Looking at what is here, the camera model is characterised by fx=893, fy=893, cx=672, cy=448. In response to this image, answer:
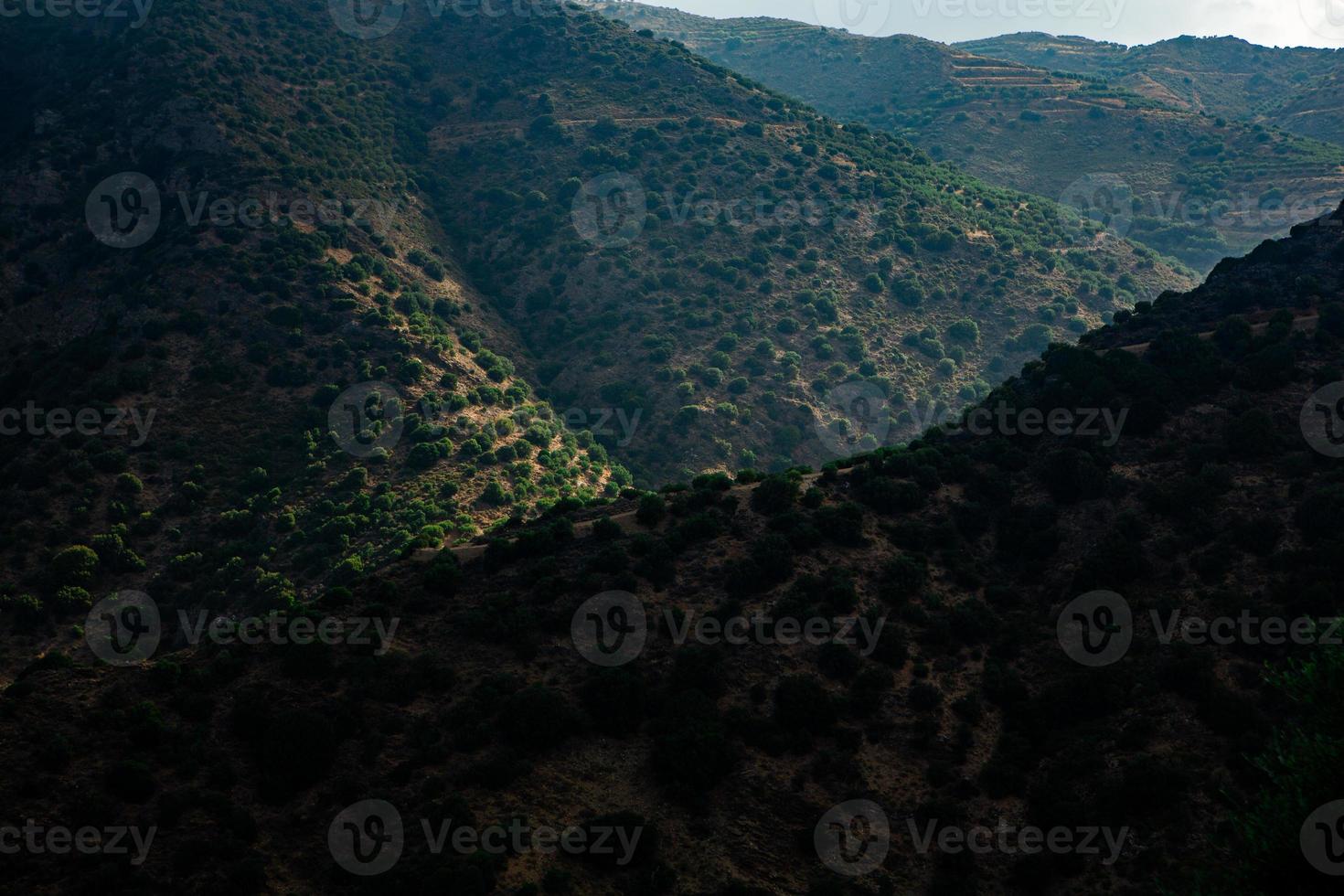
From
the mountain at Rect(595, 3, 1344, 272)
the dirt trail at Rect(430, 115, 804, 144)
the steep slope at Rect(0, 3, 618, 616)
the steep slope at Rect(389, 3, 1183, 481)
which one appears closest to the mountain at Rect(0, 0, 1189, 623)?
the steep slope at Rect(0, 3, 618, 616)

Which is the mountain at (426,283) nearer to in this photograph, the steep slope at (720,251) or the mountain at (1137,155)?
the steep slope at (720,251)

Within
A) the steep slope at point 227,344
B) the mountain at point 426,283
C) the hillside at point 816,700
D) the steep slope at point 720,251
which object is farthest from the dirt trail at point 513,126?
the hillside at point 816,700

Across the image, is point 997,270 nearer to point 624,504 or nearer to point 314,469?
point 624,504

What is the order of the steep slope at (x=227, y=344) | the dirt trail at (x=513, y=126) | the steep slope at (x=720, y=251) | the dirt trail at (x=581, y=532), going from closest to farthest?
the dirt trail at (x=581, y=532)
the steep slope at (x=227, y=344)
the steep slope at (x=720, y=251)
the dirt trail at (x=513, y=126)

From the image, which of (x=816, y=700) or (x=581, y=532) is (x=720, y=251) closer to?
(x=581, y=532)

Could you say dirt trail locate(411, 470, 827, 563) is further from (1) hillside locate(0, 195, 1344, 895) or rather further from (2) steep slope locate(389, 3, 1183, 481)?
(2) steep slope locate(389, 3, 1183, 481)

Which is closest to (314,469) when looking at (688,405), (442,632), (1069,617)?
(442,632)

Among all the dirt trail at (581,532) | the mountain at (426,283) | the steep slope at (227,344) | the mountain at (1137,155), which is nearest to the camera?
the dirt trail at (581,532)
